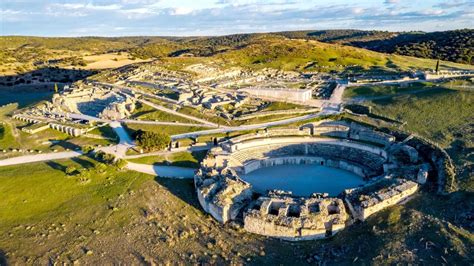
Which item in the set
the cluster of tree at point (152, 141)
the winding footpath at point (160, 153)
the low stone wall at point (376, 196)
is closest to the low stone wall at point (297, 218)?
the low stone wall at point (376, 196)

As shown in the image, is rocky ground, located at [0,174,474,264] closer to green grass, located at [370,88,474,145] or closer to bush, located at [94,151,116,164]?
bush, located at [94,151,116,164]

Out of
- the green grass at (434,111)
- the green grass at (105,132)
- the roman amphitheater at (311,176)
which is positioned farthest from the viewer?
the green grass at (105,132)

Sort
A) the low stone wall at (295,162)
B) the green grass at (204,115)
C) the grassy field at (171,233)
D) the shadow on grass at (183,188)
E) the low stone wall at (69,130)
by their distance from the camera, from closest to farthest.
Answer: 1. the grassy field at (171,233)
2. the shadow on grass at (183,188)
3. the low stone wall at (295,162)
4. the low stone wall at (69,130)
5. the green grass at (204,115)

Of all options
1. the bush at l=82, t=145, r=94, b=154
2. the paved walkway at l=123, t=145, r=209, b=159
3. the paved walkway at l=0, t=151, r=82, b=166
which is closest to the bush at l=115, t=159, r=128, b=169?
the paved walkway at l=123, t=145, r=209, b=159

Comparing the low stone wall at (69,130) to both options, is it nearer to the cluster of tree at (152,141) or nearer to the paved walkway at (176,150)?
the cluster of tree at (152,141)

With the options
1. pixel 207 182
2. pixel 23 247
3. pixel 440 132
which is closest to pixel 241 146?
pixel 207 182

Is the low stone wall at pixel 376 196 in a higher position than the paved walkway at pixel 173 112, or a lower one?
lower
